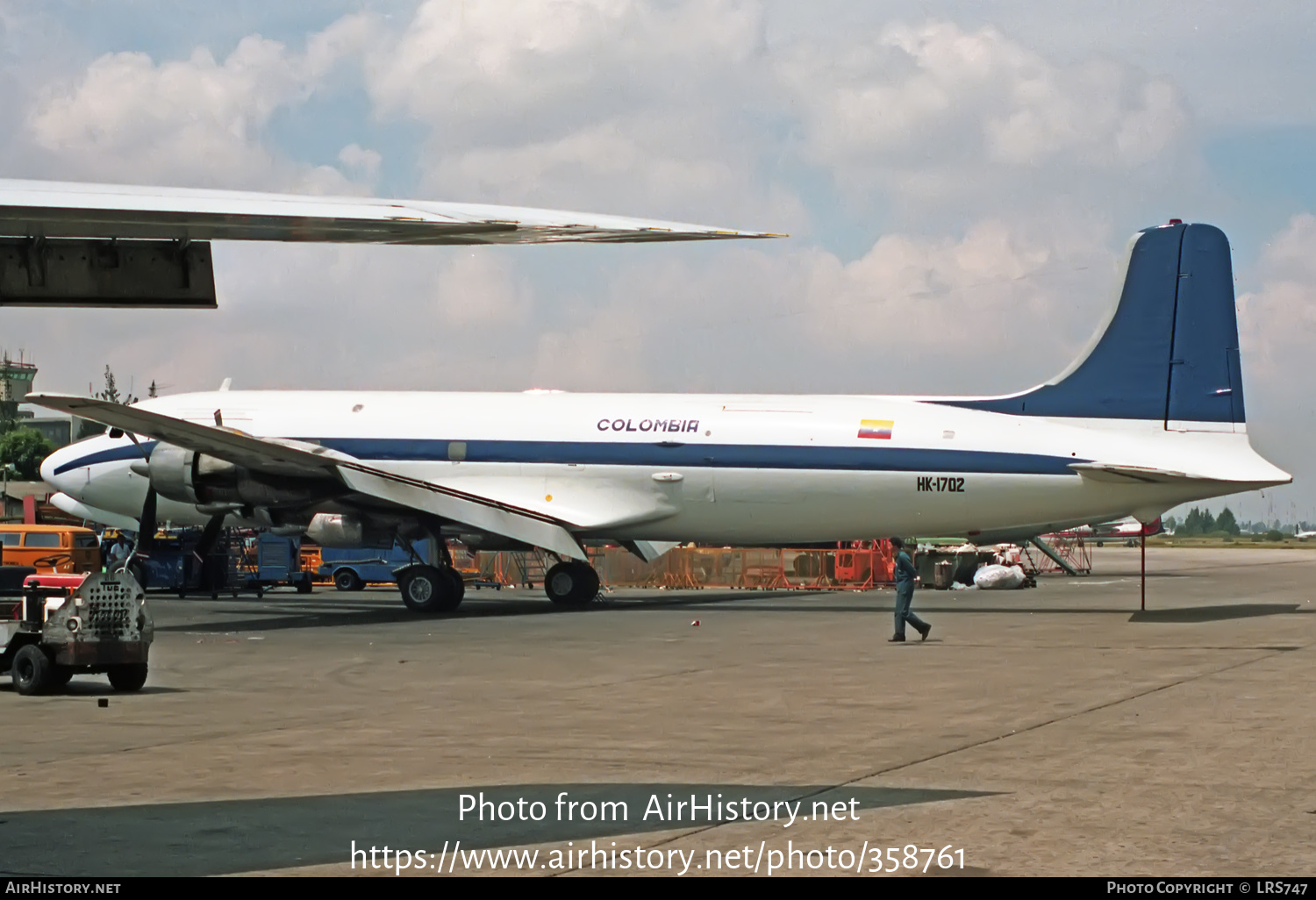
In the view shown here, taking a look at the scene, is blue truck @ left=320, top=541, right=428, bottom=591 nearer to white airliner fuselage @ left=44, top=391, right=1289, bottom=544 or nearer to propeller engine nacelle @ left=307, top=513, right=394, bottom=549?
white airliner fuselage @ left=44, top=391, right=1289, bottom=544

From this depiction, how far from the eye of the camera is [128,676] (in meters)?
17.8

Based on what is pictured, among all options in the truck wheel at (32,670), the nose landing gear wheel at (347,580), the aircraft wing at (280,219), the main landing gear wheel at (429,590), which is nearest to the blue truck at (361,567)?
the nose landing gear wheel at (347,580)

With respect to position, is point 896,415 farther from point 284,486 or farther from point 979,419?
point 284,486

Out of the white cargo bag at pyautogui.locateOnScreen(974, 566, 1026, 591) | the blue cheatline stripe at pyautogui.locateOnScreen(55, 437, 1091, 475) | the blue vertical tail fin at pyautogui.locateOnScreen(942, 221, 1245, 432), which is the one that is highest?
the blue vertical tail fin at pyautogui.locateOnScreen(942, 221, 1245, 432)

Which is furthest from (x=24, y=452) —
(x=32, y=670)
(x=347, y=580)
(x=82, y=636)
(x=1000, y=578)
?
(x=82, y=636)

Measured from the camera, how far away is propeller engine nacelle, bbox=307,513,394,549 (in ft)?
109

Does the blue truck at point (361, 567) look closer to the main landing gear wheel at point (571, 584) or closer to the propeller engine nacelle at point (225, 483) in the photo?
the main landing gear wheel at point (571, 584)

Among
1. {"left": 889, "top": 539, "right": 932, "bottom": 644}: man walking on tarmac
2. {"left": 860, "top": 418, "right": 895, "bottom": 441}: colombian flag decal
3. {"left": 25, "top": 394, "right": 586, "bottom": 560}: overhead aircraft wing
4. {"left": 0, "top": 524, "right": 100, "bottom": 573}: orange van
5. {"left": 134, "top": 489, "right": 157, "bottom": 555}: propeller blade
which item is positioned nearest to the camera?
{"left": 889, "top": 539, "right": 932, "bottom": 644}: man walking on tarmac

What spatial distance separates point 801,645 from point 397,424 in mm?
14803

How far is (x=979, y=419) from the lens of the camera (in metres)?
32.4

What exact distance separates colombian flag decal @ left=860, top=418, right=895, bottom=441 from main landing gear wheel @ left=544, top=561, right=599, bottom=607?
8139mm

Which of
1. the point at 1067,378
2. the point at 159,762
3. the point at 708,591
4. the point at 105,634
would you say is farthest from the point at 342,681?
the point at 708,591

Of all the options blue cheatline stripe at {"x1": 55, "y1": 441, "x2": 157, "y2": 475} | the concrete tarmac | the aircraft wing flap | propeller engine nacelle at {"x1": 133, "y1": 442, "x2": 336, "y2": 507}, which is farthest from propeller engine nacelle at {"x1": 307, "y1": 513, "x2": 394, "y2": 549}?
the concrete tarmac

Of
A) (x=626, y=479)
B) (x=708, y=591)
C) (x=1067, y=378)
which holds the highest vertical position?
(x=1067, y=378)
